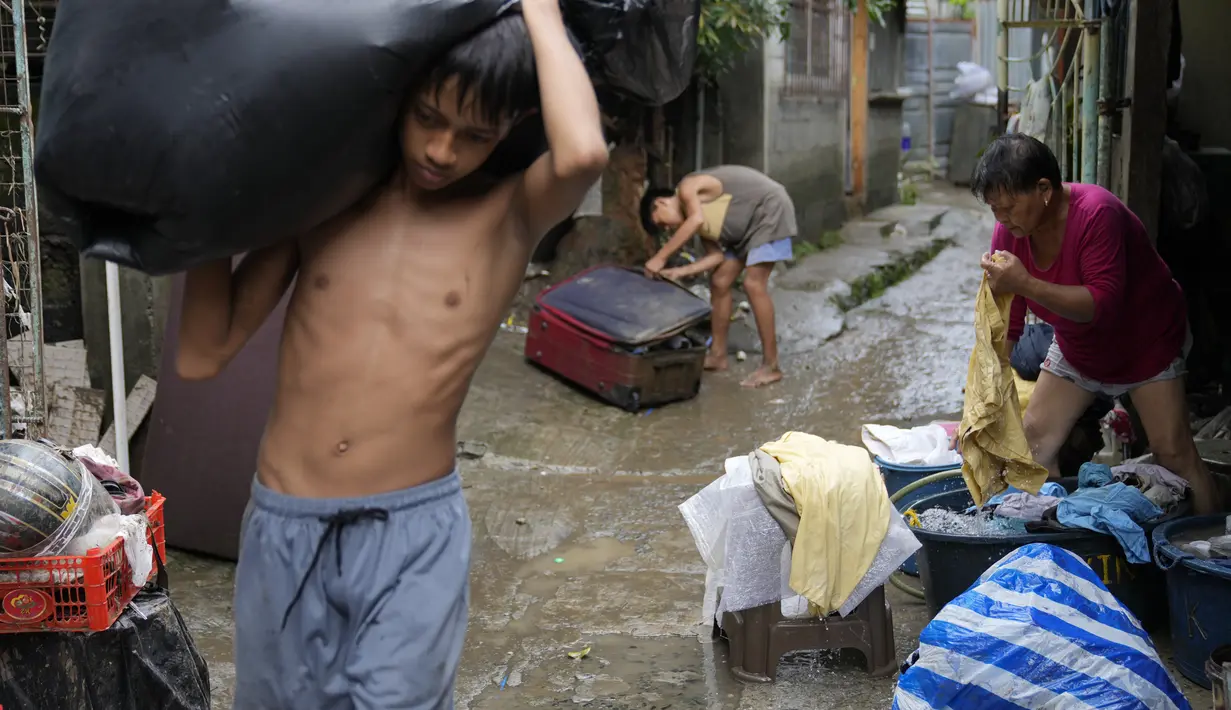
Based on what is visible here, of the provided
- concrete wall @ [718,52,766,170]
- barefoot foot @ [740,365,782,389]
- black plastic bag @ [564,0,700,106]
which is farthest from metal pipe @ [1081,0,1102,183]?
concrete wall @ [718,52,766,170]

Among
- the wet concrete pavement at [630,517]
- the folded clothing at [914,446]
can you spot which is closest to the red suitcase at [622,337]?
the wet concrete pavement at [630,517]

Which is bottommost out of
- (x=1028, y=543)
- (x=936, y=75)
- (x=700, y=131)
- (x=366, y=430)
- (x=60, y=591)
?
(x=1028, y=543)

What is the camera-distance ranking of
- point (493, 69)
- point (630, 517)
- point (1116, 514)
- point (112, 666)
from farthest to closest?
point (630, 517)
point (1116, 514)
point (112, 666)
point (493, 69)

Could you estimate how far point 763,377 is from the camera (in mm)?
8344

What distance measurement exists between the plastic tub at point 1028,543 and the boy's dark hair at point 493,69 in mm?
2494

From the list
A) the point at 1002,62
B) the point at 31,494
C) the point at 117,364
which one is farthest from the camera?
the point at 1002,62

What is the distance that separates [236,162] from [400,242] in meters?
0.41

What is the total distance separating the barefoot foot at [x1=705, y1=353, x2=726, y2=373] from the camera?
8.71 meters

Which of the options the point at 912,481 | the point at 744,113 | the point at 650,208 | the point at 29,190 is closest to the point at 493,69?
the point at 29,190

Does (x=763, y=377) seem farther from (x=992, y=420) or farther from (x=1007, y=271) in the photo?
(x=1007, y=271)

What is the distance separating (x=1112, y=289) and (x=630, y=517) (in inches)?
101

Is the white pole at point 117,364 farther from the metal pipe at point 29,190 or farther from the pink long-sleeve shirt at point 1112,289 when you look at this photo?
the pink long-sleeve shirt at point 1112,289

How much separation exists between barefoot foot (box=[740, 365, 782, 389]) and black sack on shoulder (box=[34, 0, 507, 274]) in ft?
20.7

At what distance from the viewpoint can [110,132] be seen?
1947 millimetres
